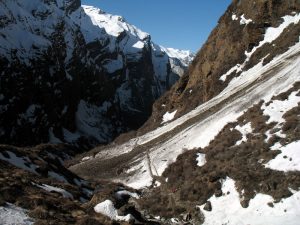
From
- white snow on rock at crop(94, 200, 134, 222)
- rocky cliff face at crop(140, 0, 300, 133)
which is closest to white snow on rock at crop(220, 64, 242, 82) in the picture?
rocky cliff face at crop(140, 0, 300, 133)

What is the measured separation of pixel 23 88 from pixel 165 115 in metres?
103

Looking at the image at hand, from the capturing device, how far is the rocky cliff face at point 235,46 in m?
62.8

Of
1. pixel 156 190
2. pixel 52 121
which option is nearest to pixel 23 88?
pixel 52 121

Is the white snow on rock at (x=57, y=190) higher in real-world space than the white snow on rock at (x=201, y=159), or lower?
higher

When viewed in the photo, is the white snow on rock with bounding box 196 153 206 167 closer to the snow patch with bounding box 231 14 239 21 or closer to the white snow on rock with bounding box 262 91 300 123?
the white snow on rock with bounding box 262 91 300 123

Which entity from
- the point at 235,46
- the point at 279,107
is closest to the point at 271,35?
the point at 235,46

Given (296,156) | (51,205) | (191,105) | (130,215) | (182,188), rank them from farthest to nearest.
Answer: (191,105), (182,188), (296,156), (130,215), (51,205)

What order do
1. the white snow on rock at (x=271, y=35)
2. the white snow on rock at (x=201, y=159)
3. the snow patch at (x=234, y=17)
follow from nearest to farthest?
1. the white snow on rock at (x=201, y=159)
2. the white snow on rock at (x=271, y=35)
3. the snow patch at (x=234, y=17)

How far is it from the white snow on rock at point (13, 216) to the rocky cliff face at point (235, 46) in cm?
4503

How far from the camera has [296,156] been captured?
83.3 feet

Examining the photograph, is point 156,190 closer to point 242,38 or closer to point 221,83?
point 221,83

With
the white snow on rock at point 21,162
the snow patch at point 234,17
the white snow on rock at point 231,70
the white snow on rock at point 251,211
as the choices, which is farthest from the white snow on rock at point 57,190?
the snow patch at point 234,17

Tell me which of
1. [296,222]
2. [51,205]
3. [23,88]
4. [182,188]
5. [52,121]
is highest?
[23,88]

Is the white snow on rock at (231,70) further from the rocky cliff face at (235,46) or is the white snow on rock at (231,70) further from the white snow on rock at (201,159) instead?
the white snow on rock at (201,159)
